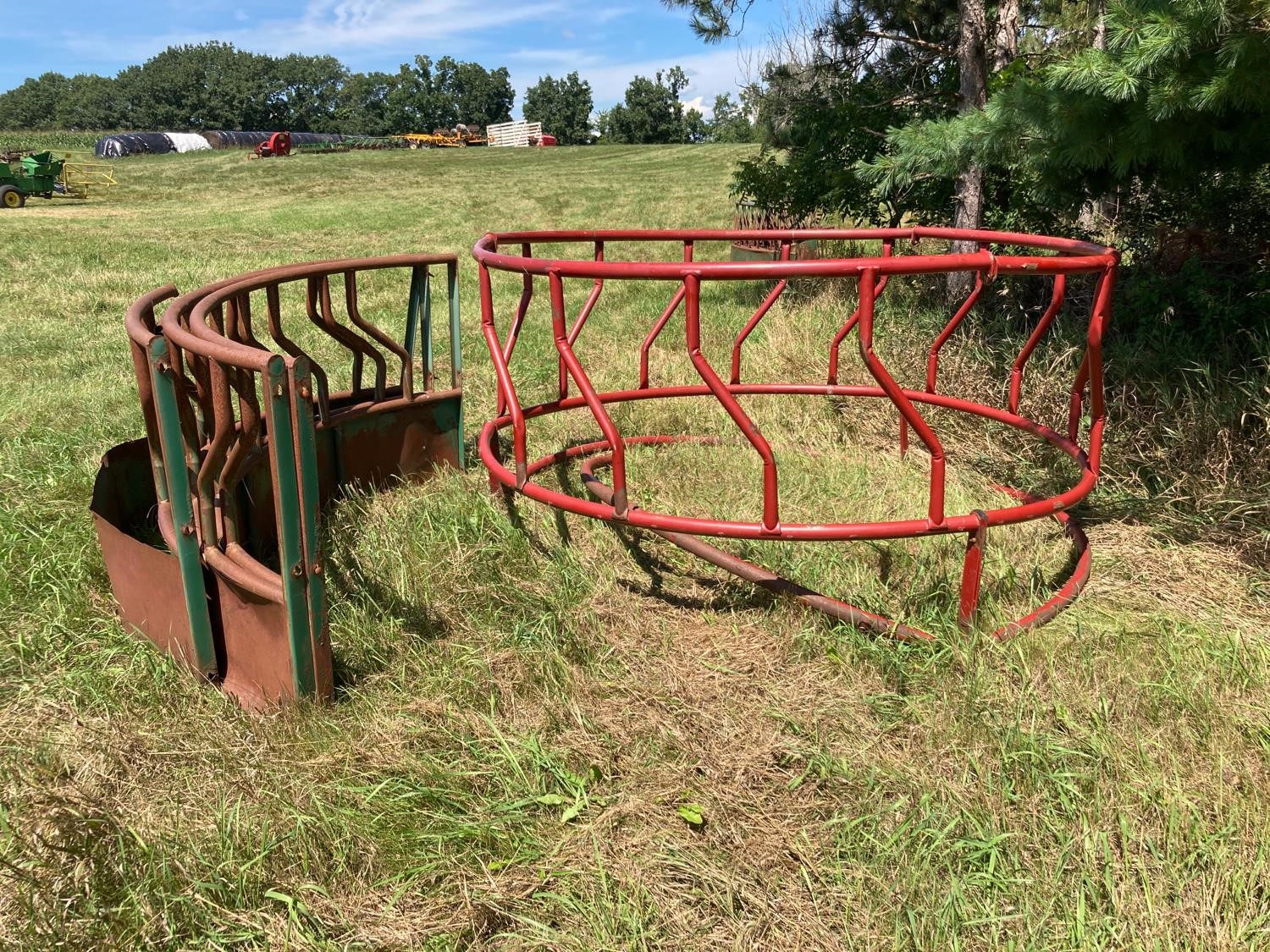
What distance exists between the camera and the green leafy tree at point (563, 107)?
8838 centimetres

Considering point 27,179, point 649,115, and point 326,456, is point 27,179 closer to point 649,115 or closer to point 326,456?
point 326,456

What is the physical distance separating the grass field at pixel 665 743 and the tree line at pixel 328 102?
83.9 meters

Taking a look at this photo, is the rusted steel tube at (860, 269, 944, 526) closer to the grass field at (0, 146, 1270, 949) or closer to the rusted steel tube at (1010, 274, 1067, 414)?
the grass field at (0, 146, 1270, 949)

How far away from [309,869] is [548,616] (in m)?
1.01

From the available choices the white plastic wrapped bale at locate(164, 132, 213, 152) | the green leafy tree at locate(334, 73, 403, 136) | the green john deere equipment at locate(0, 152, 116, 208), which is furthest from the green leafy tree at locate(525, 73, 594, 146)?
Answer: the green john deere equipment at locate(0, 152, 116, 208)

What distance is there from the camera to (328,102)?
10062 centimetres

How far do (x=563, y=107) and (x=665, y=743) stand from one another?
9605 centimetres

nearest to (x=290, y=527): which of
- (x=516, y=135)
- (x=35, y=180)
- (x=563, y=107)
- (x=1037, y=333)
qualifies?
(x=1037, y=333)

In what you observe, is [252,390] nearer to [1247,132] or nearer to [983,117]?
[983,117]

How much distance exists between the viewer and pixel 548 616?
267cm

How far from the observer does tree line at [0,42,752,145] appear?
86.8 metres

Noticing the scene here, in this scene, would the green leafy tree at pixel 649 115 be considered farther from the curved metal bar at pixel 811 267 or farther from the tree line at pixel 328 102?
the curved metal bar at pixel 811 267

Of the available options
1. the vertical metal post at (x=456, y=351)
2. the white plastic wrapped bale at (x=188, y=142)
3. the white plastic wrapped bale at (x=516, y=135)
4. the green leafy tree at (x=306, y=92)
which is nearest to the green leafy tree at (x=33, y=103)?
the green leafy tree at (x=306, y=92)

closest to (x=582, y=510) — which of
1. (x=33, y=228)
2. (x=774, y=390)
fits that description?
(x=774, y=390)
